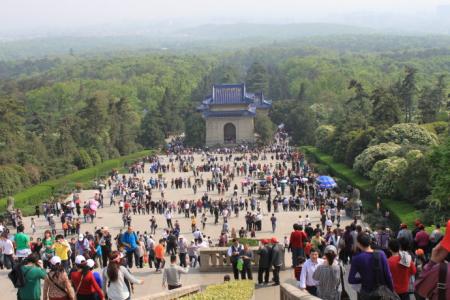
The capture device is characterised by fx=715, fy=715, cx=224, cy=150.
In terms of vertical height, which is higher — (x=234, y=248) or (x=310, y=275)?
(x=310, y=275)

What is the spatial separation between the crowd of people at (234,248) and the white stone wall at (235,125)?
17506 mm

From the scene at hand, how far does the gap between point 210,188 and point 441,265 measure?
124 feet

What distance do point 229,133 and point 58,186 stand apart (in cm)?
2650

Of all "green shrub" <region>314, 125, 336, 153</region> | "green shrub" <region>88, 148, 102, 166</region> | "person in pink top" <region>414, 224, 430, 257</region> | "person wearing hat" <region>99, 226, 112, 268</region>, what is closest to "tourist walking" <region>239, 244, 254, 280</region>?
"person in pink top" <region>414, 224, 430, 257</region>

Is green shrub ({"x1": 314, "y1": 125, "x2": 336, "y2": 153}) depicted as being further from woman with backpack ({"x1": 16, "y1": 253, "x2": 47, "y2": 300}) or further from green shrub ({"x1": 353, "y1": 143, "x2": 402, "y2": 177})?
woman with backpack ({"x1": 16, "y1": 253, "x2": 47, "y2": 300})

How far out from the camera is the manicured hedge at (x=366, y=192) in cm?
2939

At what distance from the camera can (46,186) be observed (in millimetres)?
43875

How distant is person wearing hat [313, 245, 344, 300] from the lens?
9.97 metres

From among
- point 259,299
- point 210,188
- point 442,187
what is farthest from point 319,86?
point 259,299

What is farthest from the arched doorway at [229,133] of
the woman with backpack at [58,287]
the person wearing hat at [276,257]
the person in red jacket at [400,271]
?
the person in red jacket at [400,271]

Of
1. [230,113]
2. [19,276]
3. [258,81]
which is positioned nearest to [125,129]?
[230,113]

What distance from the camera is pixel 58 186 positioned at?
4462 cm

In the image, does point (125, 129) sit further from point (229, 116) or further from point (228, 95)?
point (228, 95)

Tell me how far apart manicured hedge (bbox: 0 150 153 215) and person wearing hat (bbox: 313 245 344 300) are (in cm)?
2906
